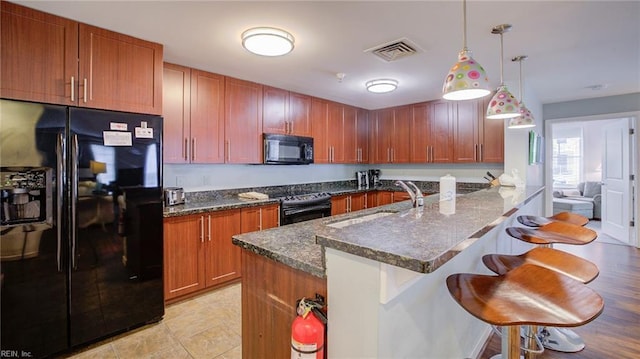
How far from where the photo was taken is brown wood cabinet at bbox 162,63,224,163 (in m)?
2.77

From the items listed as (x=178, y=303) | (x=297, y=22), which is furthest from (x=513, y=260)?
(x=178, y=303)

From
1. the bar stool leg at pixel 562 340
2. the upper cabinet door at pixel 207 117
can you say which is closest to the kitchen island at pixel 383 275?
the bar stool leg at pixel 562 340

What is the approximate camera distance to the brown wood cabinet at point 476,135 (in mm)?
3875

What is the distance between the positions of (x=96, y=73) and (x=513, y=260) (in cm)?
296

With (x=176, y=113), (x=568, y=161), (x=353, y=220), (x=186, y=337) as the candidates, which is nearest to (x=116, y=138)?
(x=176, y=113)

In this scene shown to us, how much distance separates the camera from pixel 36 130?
1771mm

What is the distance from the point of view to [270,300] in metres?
1.33

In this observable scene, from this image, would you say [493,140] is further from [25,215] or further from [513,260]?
[25,215]

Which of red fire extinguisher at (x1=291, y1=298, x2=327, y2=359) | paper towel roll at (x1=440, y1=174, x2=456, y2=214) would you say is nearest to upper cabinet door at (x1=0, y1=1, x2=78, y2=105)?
red fire extinguisher at (x1=291, y1=298, x2=327, y2=359)

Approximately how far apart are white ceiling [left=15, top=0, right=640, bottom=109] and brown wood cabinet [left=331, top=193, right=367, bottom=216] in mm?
1653

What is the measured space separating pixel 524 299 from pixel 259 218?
2.52 meters

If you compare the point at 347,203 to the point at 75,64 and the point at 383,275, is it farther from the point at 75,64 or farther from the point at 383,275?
the point at 383,275

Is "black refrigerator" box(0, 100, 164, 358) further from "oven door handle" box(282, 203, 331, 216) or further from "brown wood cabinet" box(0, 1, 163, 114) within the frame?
"oven door handle" box(282, 203, 331, 216)

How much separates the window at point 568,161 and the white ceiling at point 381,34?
15.0ft
